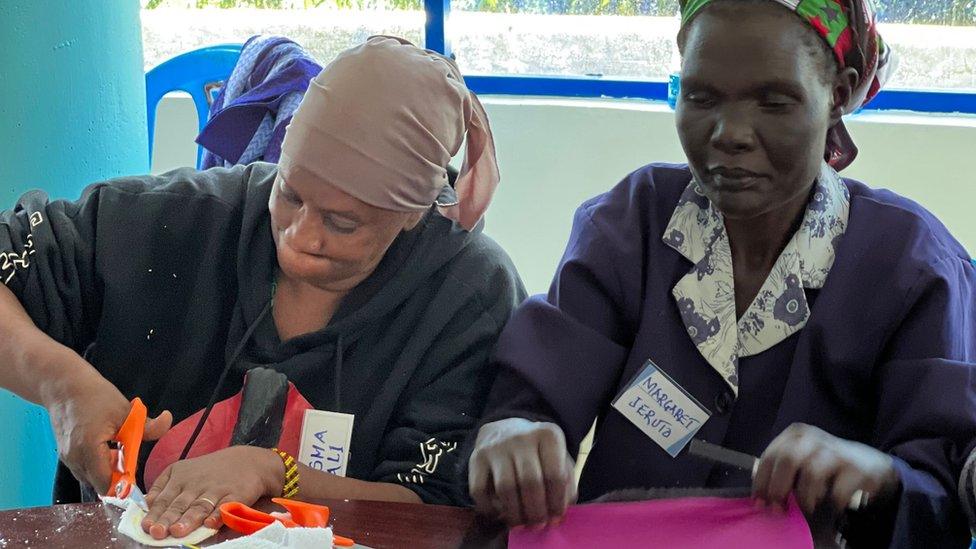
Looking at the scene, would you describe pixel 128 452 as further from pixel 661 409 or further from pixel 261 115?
pixel 261 115

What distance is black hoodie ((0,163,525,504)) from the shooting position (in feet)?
5.10

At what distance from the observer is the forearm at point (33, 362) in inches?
56.0

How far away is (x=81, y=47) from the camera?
2.17 metres

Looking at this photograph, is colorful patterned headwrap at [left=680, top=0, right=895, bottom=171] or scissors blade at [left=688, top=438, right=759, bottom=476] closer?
scissors blade at [left=688, top=438, right=759, bottom=476]

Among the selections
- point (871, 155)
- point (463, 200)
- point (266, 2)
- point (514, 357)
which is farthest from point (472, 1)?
point (514, 357)

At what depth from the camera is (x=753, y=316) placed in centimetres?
143

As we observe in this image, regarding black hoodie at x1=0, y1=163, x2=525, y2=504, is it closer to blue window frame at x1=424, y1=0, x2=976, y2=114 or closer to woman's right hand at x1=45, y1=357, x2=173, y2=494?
woman's right hand at x1=45, y1=357, x2=173, y2=494

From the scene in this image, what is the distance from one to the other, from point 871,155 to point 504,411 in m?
2.04

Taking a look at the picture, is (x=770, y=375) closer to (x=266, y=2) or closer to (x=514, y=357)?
(x=514, y=357)

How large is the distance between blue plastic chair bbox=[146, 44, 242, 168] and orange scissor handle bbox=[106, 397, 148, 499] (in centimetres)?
151

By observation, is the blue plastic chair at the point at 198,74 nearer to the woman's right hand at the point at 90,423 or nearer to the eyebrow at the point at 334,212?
the eyebrow at the point at 334,212

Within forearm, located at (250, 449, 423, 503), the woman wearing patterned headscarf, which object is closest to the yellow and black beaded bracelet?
forearm, located at (250, 449, 423, 503)

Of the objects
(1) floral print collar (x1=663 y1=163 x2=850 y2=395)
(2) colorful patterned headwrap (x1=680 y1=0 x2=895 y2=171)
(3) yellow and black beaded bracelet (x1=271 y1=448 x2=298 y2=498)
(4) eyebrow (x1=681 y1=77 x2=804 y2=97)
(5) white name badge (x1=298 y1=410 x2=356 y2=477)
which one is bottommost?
(5) white name badge (x1=298 y1=410 x2=356 y2=477)

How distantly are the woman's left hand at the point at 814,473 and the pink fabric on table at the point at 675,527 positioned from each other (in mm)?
25
